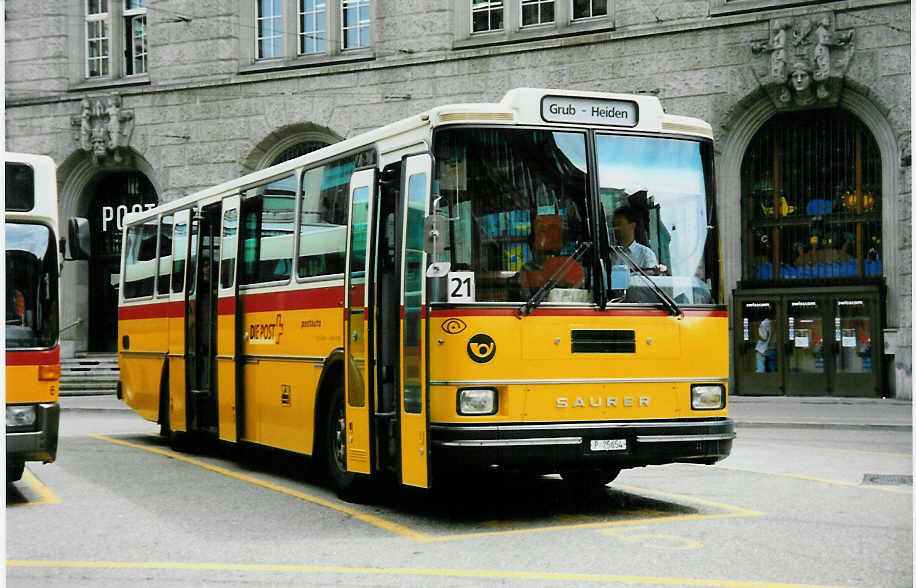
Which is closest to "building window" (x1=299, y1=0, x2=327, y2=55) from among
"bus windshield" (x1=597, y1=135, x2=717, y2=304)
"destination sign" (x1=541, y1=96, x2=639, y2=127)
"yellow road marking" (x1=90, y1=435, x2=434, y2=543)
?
"yellow road marking" (x1=90, y1=435, x2=434, y2=543)

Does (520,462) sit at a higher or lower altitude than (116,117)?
lower

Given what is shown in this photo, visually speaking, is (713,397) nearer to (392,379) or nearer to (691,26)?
(392,379)

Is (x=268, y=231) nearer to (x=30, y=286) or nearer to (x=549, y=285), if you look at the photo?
(x=30, y=286)

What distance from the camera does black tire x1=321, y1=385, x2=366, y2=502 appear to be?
10633 mm

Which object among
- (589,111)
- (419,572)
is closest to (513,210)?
(589,111)

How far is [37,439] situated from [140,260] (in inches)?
275

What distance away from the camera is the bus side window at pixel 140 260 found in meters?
16.4

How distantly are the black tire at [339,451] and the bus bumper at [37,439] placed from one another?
Answer: 217 cm

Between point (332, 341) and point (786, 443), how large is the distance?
7282mm

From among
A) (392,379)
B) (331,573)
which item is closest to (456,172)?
(392,379)

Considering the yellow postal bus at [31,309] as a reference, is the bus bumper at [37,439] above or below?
below

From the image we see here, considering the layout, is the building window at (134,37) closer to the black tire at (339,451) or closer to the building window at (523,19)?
the building window at (523,19)

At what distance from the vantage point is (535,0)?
27125mm

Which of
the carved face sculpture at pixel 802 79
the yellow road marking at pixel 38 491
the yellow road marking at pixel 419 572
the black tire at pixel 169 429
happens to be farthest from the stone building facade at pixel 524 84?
the yellow road marking at pixel 419 572
